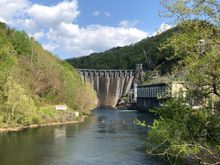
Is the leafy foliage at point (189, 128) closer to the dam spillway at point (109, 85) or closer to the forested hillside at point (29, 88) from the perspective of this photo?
the forested hillside at point (29, 88)

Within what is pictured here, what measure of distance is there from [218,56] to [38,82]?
8330 cm

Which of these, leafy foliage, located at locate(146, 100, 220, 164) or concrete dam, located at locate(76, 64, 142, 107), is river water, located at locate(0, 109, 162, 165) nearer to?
leafy foliage, located at locate(146, 100, 220, 164)

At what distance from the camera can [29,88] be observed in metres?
91.1

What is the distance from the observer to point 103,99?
642 feet

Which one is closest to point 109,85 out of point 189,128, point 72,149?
point 72,149

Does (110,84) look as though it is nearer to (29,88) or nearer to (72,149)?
(29,88)

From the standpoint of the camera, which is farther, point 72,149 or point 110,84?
point 110,84

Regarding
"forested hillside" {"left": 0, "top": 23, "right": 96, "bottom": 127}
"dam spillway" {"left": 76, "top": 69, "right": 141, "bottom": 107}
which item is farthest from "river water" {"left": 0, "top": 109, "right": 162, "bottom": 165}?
"dam spillway" {"left": 76, "top": 69, "right": 141, "bottom": 107}

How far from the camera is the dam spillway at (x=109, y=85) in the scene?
195625mm

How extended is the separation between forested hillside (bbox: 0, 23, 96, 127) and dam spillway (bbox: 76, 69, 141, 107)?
2983 inches

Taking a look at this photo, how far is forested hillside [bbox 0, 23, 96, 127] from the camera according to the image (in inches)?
2746

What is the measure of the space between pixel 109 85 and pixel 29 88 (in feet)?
350

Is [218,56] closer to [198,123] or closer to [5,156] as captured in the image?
[198,123]

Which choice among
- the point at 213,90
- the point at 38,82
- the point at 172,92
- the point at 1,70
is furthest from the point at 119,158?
the point at 38,82
